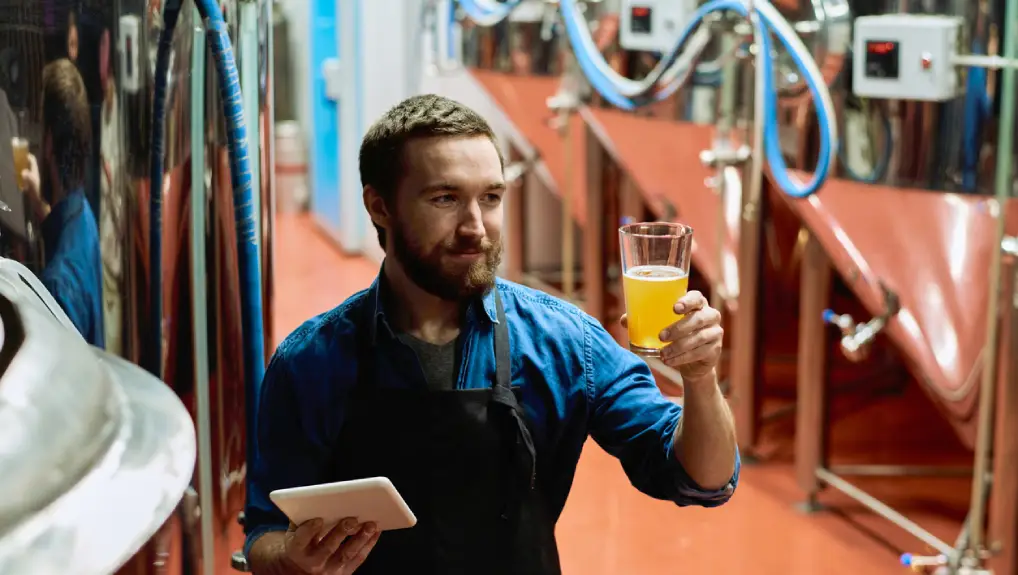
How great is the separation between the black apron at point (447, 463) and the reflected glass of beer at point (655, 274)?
166 millimetres

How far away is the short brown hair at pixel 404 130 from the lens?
4.33 ft

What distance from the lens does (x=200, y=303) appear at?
161 centimetres

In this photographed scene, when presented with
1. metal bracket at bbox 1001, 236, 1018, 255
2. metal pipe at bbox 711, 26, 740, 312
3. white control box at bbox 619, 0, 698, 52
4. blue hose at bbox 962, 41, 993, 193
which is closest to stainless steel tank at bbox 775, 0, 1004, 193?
blue hose at bbox 962, 41, 993, 193

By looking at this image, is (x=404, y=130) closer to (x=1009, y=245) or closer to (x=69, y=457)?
(x=69, y=457)

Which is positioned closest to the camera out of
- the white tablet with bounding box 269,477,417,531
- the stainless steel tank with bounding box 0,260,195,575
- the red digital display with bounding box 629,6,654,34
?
the stainless steel tank with bounding box 0,260,195,575

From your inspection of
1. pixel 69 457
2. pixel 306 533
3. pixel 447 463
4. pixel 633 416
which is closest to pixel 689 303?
pixel 633 416

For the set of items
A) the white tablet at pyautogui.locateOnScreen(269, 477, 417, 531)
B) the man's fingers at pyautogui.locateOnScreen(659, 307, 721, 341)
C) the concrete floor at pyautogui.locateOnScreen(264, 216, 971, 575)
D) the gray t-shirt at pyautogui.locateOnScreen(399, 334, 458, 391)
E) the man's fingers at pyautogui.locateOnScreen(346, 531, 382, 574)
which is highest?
the man's fingers at pyautogui.locateOnScreen(659, 307, 721, 341)

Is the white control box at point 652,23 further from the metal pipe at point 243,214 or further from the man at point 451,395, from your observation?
the man at point 451,395

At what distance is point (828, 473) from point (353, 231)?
153 inches

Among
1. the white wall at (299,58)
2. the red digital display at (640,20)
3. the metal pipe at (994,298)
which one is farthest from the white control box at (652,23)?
the white wall at (299,58)

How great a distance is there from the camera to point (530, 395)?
1390 millimetres

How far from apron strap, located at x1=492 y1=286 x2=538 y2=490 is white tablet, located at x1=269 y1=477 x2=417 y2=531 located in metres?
0.21

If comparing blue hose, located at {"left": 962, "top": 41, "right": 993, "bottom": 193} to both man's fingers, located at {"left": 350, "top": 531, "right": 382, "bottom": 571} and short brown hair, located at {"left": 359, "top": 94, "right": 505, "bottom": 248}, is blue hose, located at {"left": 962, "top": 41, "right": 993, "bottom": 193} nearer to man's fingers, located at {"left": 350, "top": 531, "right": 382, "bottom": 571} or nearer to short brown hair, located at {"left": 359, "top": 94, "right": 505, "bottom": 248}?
short brown hair, located at {"left": 359, "top": 94, "right": 505, "bottom": 248}

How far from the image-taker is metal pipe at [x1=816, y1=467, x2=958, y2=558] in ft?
9.43
